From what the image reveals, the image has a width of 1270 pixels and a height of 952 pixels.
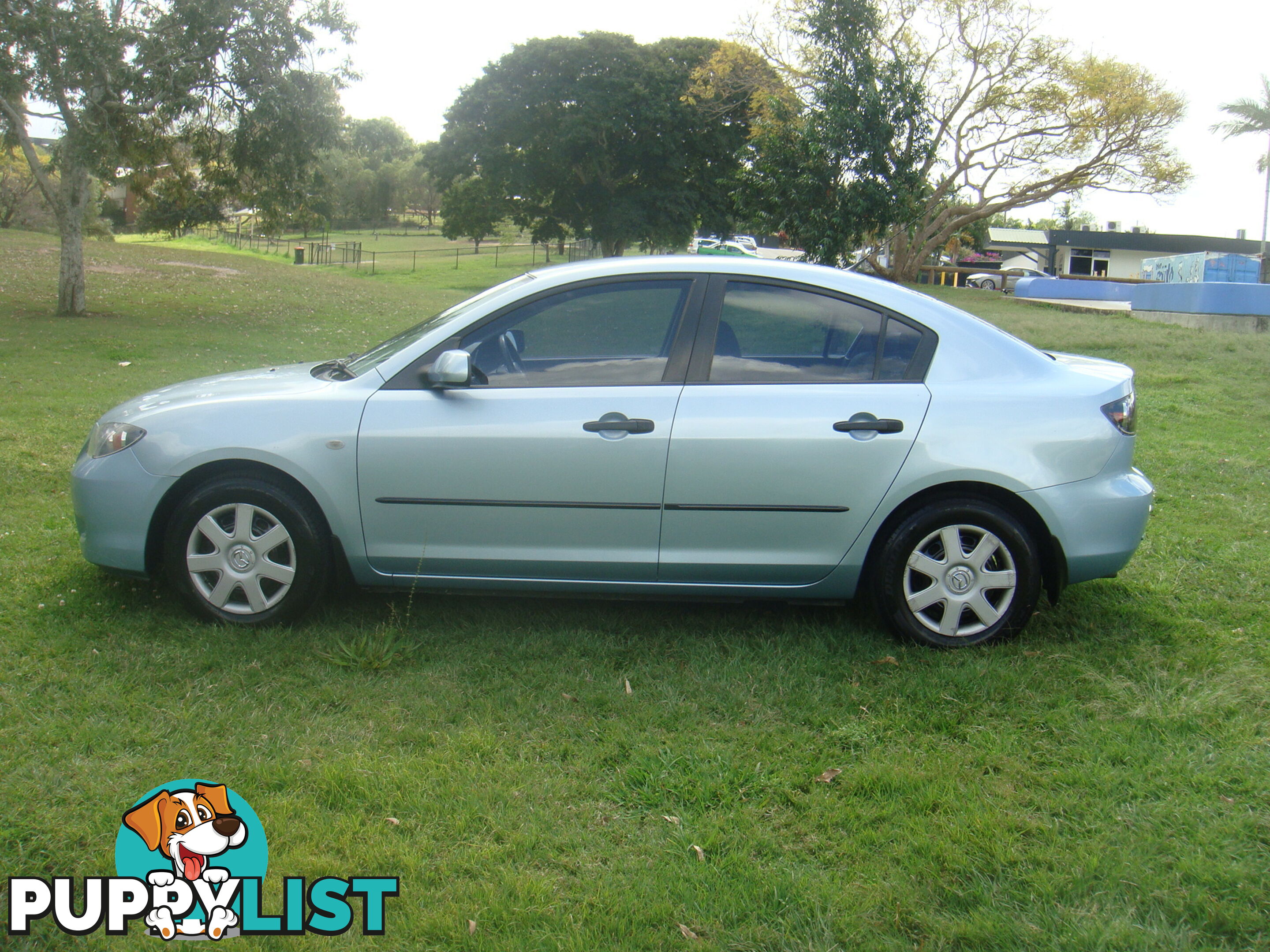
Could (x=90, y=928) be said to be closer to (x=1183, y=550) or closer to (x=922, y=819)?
(x=922, y=819)

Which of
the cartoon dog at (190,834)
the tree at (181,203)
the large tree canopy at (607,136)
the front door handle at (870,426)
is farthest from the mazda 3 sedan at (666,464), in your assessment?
the large tree canopy at (607,136)

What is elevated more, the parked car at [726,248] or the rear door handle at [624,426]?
the parked car at [726,248]

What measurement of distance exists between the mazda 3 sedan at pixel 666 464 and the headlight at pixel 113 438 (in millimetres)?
13

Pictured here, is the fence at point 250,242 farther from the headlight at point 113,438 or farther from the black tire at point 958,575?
the black tire at point 958,575

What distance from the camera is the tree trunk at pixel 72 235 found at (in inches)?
659

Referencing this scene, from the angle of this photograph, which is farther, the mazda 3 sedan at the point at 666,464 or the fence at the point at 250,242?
the fence at the point at 250,242

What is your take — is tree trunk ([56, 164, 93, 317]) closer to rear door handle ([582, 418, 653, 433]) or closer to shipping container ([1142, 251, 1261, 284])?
rear door handle ([582, 418, 653, 433])

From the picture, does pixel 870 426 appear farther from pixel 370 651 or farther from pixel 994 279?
pixel 994 279

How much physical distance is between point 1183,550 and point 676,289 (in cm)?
332

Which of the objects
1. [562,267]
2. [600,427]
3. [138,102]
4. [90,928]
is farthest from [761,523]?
[138,102]

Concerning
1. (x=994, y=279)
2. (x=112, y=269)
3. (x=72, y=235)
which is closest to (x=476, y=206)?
(x=112, y=269)

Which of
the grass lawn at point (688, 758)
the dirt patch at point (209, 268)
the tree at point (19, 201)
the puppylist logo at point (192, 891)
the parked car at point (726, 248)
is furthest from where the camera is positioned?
the tree at point (19, 201)

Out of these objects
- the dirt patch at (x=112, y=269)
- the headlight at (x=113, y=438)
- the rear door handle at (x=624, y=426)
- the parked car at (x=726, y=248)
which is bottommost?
the headlight at (x=113, y=438)

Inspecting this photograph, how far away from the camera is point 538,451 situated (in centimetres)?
413
